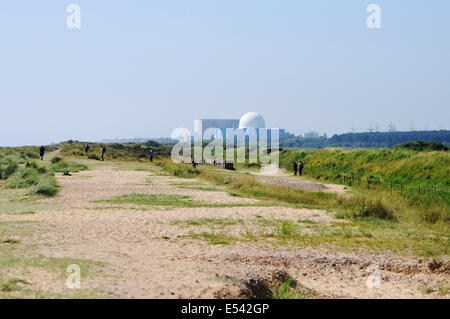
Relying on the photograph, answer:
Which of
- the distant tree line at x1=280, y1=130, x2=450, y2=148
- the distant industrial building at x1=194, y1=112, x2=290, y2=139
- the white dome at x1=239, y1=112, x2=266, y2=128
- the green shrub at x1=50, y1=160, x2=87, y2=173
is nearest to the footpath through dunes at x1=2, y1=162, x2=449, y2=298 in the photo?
the green shrub at x1=50, y1=160, x2=87, y2=173

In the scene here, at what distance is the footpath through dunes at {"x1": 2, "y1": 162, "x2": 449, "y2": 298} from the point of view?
7.92m

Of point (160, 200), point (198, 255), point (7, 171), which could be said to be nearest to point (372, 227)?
point (198, 255)

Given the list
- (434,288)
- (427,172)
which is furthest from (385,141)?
(434,288)

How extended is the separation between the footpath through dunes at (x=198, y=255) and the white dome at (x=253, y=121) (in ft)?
319

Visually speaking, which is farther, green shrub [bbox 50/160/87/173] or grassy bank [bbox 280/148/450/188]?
green shrub [bbox 50/160/87/173]

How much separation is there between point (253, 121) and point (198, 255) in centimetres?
10566

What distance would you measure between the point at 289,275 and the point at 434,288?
2.45 meters

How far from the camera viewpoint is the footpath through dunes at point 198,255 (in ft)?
26.0

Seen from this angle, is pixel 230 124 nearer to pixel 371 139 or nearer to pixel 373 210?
pixel 371 139

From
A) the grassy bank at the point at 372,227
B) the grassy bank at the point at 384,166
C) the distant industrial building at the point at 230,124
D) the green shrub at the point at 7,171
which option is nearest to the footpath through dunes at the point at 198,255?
the grassy bank at the point at 372,227

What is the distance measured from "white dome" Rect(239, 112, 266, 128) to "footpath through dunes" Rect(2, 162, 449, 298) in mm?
97133

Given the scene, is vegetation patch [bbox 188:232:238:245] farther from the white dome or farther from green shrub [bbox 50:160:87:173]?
the white dome

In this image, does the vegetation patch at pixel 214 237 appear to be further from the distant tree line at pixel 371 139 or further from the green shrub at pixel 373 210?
the distant tree line at pixel 371 139
